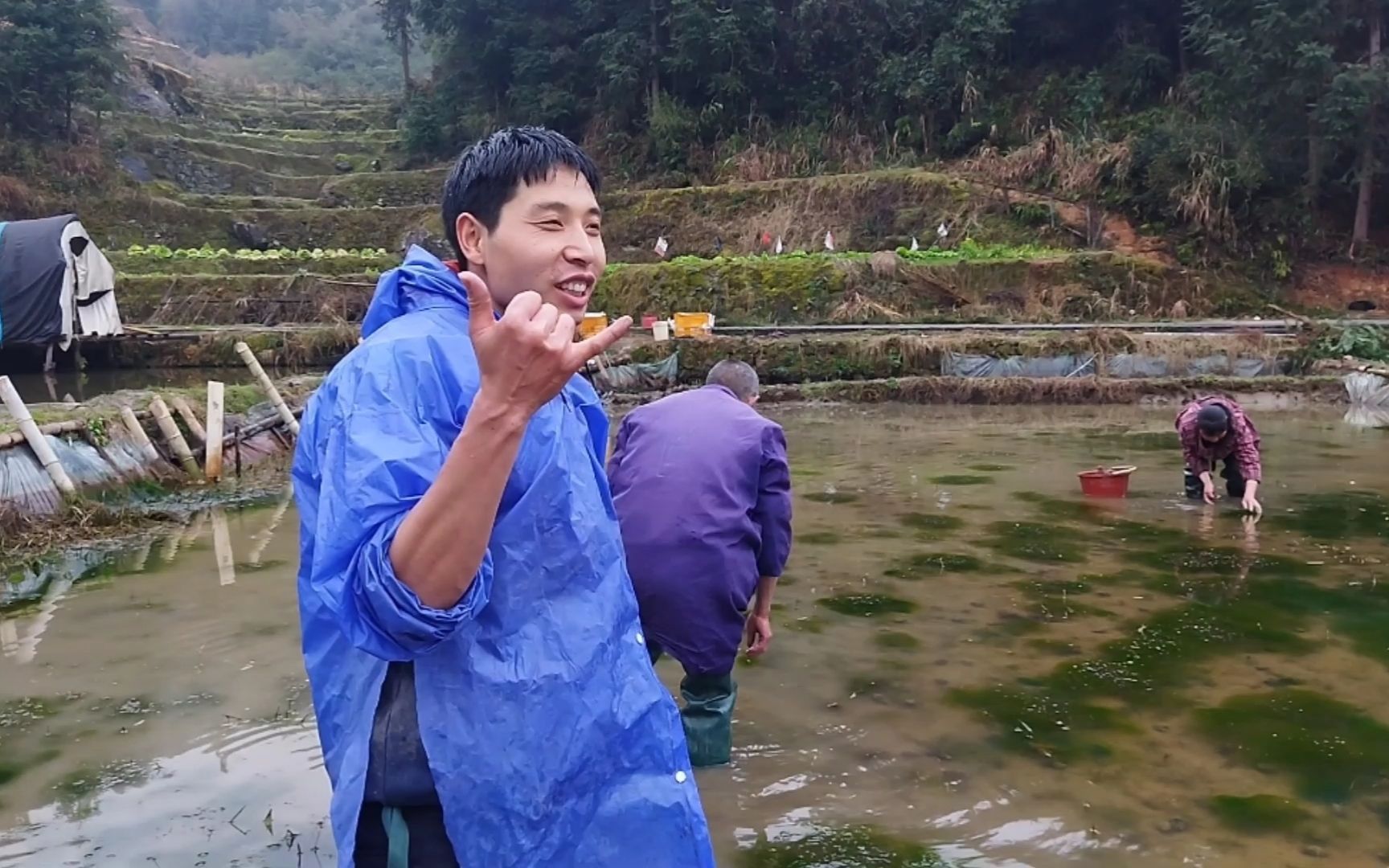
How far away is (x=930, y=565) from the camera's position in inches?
285

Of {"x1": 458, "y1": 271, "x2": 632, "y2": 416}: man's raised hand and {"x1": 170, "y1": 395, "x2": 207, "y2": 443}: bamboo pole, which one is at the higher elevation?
{"x1": 458, "y1": 271, "x2": 632, "y2": 416}: man's raised hand

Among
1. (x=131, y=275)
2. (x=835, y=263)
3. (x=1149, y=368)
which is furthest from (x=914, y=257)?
(x=131, y=275)

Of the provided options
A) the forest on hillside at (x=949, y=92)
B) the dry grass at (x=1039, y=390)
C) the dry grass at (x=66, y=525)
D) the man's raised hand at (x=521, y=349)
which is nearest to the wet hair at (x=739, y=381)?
the man's raised hand at (x=521, y=349)

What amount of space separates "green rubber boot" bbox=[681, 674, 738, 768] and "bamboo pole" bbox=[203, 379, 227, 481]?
767 centimetres

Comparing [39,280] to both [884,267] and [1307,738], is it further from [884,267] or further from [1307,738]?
[1307,738]

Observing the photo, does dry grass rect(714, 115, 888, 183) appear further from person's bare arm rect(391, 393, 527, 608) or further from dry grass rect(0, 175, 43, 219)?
person's bare arm rect(391, 393, 527, 608)

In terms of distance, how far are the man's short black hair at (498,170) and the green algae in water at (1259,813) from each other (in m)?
3.23

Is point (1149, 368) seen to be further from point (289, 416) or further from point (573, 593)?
point (573, 593)

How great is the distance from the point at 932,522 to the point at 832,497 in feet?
4.21

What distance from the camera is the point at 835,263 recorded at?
21.2 metres

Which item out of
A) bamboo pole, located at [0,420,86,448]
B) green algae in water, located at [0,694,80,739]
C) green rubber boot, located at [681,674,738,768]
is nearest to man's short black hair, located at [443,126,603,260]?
green rubber boot, located at [681,674,738,768]

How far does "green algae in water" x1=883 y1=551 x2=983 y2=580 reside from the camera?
7027 mm

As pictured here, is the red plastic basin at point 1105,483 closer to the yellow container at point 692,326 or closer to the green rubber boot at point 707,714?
the green rubber boot at point 707,714

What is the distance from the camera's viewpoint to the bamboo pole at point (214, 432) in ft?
34.0
